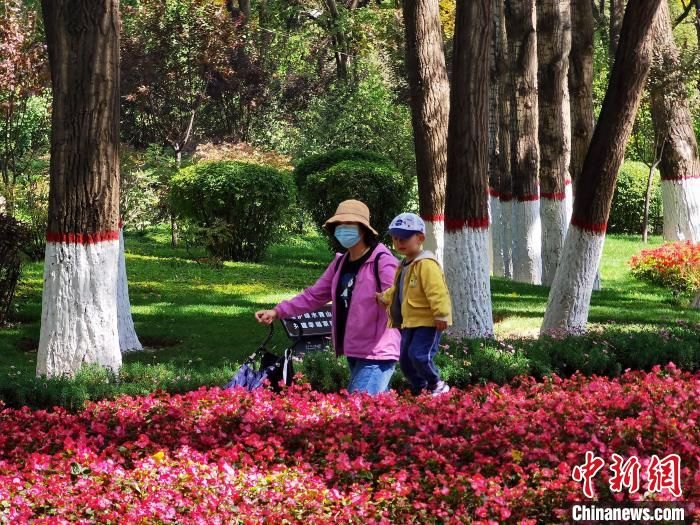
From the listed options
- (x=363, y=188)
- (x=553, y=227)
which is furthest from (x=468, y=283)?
(x=363, y=188)

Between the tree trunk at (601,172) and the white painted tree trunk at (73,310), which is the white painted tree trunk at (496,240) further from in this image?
the white painted tree trunk at (73,310)

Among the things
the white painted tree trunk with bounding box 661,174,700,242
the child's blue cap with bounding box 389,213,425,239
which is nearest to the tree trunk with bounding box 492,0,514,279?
the white painted tree trunk with bounding box 661,174,700,242

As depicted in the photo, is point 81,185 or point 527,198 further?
point 527,198

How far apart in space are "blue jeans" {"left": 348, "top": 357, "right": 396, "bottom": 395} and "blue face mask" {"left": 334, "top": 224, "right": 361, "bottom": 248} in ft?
2.37

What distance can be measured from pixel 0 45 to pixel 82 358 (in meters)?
12.0

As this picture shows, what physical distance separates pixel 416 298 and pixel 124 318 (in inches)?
166

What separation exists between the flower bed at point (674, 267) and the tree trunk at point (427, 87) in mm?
6650

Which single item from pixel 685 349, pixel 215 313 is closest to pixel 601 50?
pixel 215 313

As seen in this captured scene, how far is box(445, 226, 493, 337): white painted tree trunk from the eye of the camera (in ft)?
32.7

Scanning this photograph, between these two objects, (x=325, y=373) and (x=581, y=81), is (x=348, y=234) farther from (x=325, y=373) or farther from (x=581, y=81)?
(x=581, y=81)

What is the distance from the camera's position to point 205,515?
4871 mm

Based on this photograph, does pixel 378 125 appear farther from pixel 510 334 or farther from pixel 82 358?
pixel 82 358

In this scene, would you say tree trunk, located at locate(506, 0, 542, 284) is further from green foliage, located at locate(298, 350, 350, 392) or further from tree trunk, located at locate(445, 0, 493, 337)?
green foliage, located at locate(298, 350, 350, 392)

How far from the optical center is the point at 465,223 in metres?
10.0
